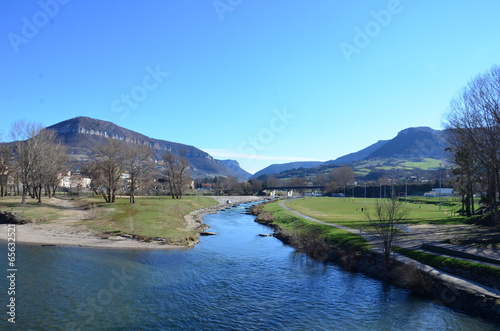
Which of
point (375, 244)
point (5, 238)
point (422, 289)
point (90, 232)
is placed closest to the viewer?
point (422, 289)

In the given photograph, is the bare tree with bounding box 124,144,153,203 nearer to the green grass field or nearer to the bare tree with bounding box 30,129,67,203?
the bare tree with bounding box 30,129,67,203

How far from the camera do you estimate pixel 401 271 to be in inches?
918

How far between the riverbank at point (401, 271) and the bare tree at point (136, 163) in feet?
129

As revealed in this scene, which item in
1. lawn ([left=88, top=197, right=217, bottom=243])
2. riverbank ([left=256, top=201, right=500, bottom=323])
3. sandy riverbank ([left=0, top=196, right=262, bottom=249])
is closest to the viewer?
riverbank ([left=256, top=201, right=500, bottom=323])

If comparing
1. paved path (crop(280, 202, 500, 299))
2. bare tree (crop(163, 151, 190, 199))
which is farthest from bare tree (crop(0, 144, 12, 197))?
paved path (crop(280, 202, 500, 299))

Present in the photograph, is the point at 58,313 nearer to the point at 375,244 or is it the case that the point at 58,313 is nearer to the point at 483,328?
the point at 483,328

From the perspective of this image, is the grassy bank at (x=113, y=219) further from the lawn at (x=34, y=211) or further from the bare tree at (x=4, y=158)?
the bare tree at (x=4, y=158)

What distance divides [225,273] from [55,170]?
186 feet

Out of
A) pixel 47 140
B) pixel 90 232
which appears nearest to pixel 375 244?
pixel 90 232

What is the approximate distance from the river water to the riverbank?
2.92ft

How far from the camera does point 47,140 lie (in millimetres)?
61312

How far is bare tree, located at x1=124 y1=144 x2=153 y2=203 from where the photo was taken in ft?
210

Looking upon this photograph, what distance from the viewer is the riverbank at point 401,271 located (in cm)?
1850

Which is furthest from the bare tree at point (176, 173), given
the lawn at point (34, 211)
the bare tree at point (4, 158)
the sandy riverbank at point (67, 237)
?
the sandy riverbank at point (67, 237)
